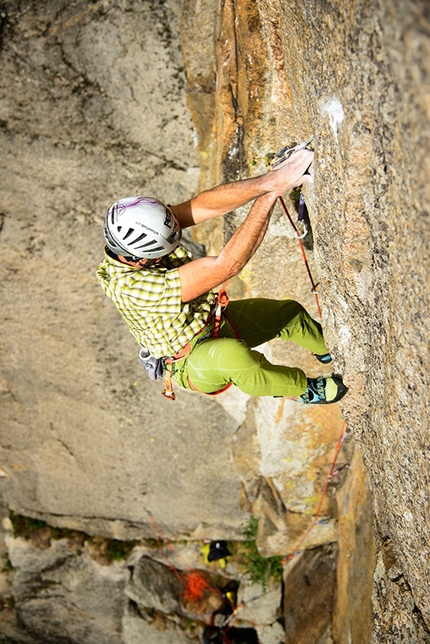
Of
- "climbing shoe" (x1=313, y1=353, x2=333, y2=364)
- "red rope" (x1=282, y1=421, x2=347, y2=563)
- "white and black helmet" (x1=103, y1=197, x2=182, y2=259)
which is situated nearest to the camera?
"white and black helmet" (x1=103, y1=197, x2=182, y2=259)

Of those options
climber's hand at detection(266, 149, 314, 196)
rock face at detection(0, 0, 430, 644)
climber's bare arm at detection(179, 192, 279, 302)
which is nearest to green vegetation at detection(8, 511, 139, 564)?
rock face at detection(0, 0, 430, 644)

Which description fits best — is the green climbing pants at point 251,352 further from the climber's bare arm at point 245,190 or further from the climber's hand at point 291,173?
the climber's hand at point 291,173

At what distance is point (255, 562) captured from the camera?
6.50 meters

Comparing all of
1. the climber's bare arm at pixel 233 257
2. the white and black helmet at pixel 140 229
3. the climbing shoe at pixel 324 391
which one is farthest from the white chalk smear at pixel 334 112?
the climbing shoe at pixel 324 391

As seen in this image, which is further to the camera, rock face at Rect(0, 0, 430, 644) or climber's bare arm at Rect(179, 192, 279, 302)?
climber's bare arm at Rect(179, 192, 279, 302)

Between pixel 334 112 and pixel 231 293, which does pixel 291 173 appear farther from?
pixel 231 293

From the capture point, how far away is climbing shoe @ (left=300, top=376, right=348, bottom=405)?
10.2 feet

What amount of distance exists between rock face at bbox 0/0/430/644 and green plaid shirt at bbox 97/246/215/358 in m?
0.80

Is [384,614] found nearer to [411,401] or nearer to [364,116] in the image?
[411,401]

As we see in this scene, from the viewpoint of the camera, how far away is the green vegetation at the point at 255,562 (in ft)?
20.9

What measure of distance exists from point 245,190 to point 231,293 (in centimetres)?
164

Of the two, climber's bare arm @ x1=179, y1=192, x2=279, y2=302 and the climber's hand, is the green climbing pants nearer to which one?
climber's bare arm @ x1=179, y1=192, x2=279, y2=302

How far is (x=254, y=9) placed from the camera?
307 cm

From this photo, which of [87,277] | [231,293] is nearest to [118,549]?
[87,277]
